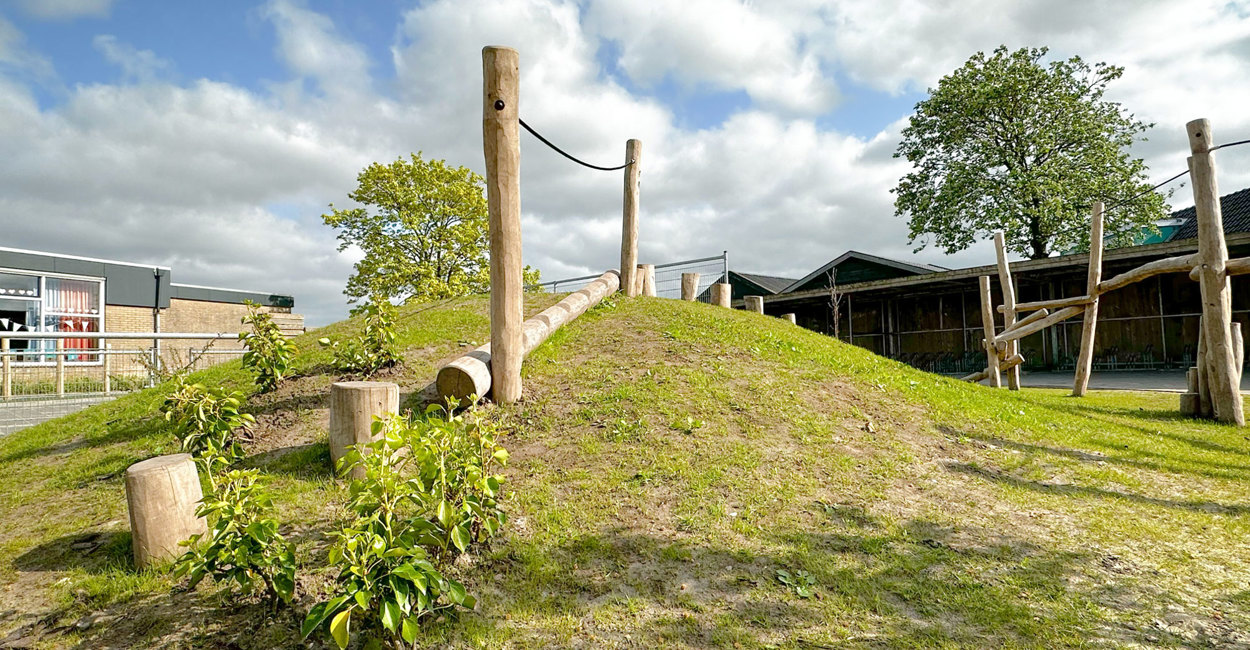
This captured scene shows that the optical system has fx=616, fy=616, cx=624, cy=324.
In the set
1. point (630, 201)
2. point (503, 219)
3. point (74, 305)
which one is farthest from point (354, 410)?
point (74, 305)

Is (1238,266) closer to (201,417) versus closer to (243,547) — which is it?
(243,547)

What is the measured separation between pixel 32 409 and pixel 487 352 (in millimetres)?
6936

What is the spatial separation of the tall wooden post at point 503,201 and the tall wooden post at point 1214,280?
8892 millimetres

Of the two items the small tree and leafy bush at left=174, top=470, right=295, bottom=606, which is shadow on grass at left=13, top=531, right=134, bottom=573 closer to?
leafy bush at left=174, top=470, right=295, bottom=606

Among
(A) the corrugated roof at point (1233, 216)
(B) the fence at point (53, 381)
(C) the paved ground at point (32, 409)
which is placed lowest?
(C) the paved ground at point (32, 409)

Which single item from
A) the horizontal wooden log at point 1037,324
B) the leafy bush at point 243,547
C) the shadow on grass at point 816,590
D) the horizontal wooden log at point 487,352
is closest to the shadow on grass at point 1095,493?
the shadow on grass at point 816,590

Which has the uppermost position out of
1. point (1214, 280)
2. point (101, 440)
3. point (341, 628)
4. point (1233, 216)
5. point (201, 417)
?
point (1233, 216)

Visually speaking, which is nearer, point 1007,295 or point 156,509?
point 156,509

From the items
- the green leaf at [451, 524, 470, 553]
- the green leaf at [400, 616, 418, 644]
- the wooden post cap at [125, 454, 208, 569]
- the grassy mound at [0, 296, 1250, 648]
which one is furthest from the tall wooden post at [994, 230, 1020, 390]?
the wooden post cap at [125, 454, 208, 569]

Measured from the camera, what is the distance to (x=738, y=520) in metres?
4.07

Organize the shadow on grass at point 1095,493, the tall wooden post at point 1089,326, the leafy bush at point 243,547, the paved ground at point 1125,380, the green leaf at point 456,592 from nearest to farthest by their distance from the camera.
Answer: the green leaf at point 456,592 → the leafy bush at point 243,547 → the shadow on grass at point 1095,493 → the tall wooden post at point 1089,326 → the paved ground at point 1125,380

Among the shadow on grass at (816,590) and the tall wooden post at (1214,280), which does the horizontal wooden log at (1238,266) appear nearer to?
the tall wooden post at (1214,280)

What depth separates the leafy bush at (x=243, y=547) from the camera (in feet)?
9.50

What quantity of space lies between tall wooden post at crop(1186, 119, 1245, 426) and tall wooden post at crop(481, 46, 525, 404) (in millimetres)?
8892
